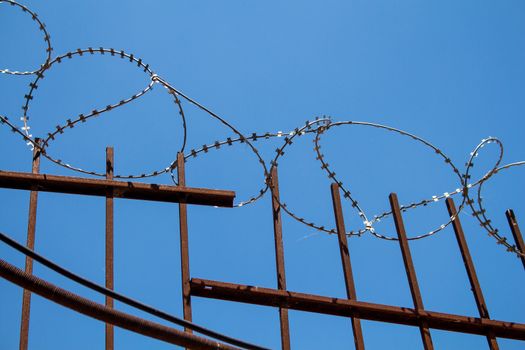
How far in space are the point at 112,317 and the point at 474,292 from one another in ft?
11.2

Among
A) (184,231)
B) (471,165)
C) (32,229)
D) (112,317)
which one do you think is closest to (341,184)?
(471,165)

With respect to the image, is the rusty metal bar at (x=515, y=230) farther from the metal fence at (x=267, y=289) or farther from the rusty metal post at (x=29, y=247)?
the rusty metal post at (x=29, y=247)

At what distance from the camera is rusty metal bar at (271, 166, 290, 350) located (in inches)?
189

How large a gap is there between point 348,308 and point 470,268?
1289 mm

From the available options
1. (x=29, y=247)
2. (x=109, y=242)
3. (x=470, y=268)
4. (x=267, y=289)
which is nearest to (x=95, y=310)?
(x=29, y=247)

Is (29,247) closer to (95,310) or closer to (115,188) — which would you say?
(115,188)

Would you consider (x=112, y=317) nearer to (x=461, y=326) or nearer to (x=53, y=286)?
(x=53, y=286)

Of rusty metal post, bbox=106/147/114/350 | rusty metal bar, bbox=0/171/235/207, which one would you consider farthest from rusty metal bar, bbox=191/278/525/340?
rusty metal bar, bbox=0/171/235/207

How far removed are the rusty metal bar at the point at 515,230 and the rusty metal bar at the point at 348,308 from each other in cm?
91

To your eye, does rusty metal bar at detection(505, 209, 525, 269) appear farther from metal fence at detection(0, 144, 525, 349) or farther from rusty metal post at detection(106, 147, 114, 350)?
rusty metal post at detection(106, 147, 114, 350)

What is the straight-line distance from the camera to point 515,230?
6500mm

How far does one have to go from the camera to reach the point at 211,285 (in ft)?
15.9

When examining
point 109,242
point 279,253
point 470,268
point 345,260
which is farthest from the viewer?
point 470,268

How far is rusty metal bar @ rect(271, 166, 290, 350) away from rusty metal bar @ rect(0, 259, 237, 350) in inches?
63.4
